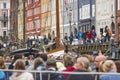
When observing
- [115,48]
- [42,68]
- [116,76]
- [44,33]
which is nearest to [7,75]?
[42,68]

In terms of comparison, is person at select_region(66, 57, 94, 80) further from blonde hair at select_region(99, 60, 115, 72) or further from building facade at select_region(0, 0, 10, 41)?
building facade at select_region(0, 0, 10, 41)

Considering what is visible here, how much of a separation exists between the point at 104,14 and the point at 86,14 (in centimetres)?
662

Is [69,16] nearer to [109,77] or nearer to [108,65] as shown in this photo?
[108,65]

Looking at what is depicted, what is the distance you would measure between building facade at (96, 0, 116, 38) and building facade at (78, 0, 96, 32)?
1287 millimetres

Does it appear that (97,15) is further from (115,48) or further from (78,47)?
(115,48)

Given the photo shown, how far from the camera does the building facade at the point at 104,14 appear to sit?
2341 inches

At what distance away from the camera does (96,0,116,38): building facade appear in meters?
59.5

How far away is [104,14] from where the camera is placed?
62.8 m

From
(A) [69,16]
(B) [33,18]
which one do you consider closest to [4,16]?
(B) [33,18]

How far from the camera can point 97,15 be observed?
64688mm

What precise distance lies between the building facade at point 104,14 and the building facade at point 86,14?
1.29 m

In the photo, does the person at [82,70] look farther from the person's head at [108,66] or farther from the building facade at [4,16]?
the building facade at [4,16]

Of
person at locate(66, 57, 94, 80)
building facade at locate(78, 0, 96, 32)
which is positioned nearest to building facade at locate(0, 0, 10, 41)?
building facade at locate(78, 0, 96, 32)

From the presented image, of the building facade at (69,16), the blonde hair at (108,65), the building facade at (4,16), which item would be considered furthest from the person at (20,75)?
the building facade at (4,16)
